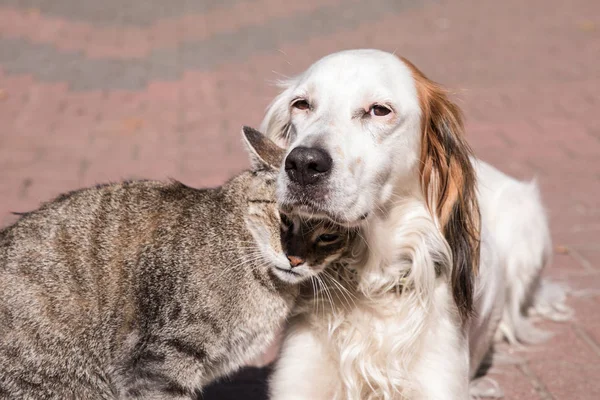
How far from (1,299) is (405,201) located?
165 centimetres

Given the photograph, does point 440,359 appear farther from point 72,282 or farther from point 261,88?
point 261,88

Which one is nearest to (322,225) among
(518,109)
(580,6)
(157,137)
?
(157,137)

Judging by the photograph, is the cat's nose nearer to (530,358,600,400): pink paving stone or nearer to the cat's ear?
the cat's ear

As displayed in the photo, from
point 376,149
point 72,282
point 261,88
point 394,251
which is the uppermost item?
point 376,149

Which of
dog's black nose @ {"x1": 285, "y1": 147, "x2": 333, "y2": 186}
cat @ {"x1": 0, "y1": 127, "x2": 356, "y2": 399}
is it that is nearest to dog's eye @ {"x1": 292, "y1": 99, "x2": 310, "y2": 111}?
cat @ {"x1": 0, "y1": 127, "x2": 356, "y2": 399}

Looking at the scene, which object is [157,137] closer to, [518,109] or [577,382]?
[518,109]

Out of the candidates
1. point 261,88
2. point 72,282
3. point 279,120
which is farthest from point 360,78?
point 261,88

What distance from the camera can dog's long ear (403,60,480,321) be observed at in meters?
3.24

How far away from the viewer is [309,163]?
2.77m

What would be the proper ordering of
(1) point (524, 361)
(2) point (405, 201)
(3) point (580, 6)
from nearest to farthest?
(2) point (405, 201) < (1) point (524, 361) < (3) point (580, 6)

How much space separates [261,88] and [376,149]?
650 cm

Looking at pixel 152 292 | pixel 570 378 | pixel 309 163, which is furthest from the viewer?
pixel 570 378

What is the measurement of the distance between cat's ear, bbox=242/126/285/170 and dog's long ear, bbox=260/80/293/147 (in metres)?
0.30

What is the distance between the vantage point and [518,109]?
27.9 ft
